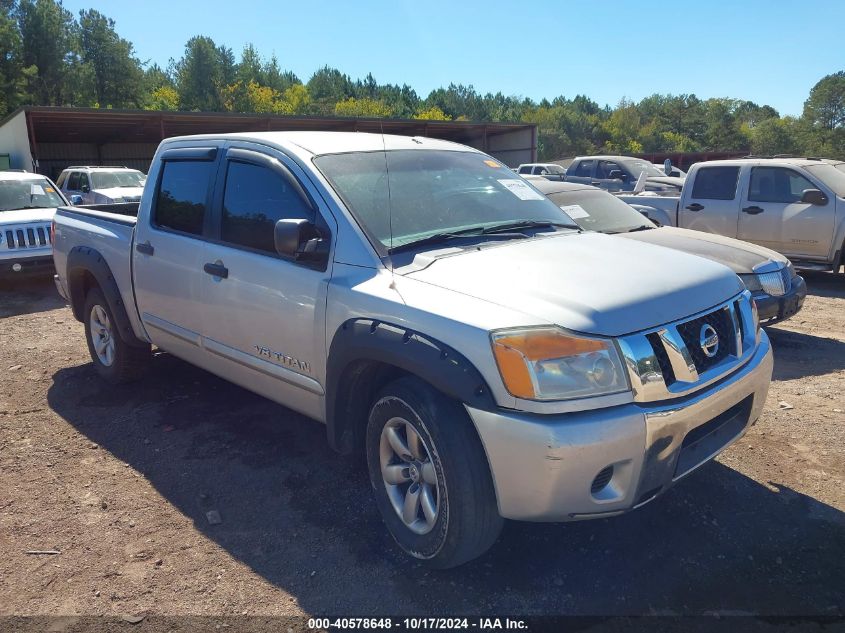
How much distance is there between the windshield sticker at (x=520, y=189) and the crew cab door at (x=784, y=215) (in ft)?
21.5

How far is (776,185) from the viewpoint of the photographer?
9367 millimetres

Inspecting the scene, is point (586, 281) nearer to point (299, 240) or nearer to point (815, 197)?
point (299, 240)

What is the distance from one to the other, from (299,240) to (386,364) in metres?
0.76

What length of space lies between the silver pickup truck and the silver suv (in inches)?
509

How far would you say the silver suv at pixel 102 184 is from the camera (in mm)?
15930

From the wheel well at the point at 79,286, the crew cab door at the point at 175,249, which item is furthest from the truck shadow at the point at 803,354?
the wheel well at the point at 79,286

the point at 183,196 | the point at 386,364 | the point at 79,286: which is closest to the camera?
the point at 386,364

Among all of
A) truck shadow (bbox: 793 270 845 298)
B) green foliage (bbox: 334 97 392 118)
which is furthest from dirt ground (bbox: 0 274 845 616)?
green foliage (bbox: 334 97 392 118)

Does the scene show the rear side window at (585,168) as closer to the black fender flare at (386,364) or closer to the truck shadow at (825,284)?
the truck shadow at (825,284)

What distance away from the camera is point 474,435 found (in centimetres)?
259

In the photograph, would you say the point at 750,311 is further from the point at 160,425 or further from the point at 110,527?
the point at 160,425

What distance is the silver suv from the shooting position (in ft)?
52.3

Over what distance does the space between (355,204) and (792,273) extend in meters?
4.78

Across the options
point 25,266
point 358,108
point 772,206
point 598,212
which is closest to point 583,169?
point 772,206
